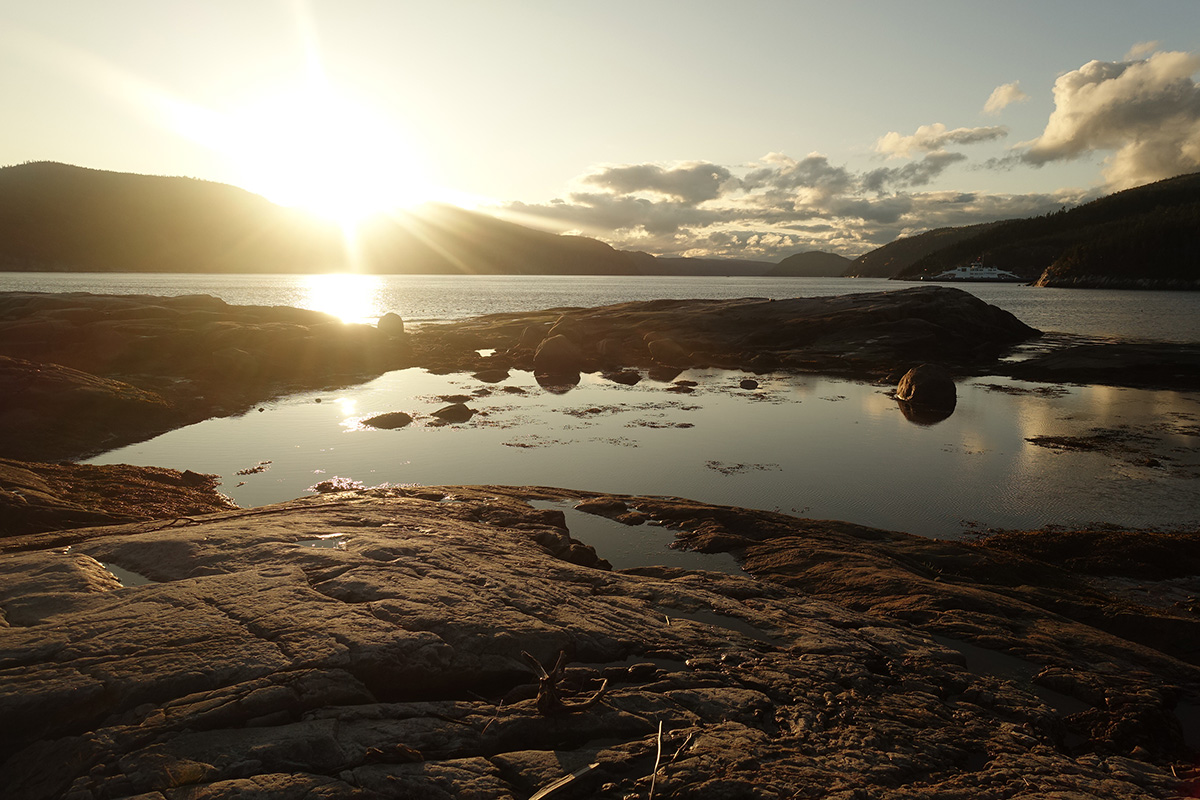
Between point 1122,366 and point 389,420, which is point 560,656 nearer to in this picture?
point 389,420

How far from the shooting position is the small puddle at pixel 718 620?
8.35m

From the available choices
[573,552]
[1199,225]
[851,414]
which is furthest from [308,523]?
[1199,225]

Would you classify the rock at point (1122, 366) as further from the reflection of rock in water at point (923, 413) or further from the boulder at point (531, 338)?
the boulder at point (531, 338)

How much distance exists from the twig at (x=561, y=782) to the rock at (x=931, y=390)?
30419mm

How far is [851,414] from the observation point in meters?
29.2

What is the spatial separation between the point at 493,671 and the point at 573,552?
16.0 ft

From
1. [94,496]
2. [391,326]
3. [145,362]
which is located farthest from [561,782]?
[391,326]

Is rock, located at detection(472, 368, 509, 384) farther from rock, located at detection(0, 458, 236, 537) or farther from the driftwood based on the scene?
the driftwood

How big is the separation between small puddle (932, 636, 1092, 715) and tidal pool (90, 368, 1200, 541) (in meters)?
6.72

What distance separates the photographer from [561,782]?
4.96 meters

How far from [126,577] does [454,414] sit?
18.9 m

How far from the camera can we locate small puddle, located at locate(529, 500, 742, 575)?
39.9 feet

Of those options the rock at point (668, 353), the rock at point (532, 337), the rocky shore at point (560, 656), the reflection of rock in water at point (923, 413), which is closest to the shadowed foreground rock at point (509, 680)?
the rocky shore at point (560, 656)

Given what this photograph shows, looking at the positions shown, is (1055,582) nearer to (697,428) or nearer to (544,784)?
(544,784)
